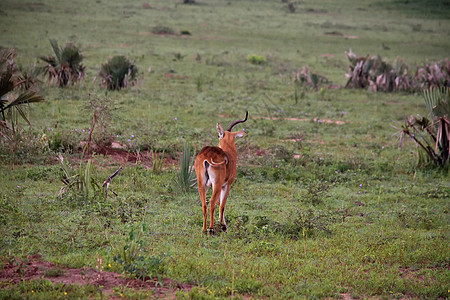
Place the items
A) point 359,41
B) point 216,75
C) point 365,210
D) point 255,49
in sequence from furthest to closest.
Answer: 1. point 359,41
2. point 255,49
3. point 216,75
4. point 365,210

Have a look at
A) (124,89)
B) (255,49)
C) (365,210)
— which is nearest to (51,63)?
(124,89)

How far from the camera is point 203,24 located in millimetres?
40219

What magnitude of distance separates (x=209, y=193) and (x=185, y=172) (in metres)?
0.84

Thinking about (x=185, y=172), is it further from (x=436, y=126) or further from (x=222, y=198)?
(x=436, y=126)

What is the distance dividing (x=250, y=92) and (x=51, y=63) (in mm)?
7026

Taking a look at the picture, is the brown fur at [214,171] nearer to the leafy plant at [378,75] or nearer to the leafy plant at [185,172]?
the leafy plant at [185,172]

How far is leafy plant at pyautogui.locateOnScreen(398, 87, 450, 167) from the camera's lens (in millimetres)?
10102

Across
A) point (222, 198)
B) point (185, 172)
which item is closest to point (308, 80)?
point (185, 172)

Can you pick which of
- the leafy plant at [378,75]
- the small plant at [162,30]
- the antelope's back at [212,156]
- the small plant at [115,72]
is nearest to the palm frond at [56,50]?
the small plant at [115,72]

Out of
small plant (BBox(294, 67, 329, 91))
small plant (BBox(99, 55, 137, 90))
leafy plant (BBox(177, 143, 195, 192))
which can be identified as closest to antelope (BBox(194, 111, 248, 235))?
leafy plant (BBox(177, 143, 195, 192))

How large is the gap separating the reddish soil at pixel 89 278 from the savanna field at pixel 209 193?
0.06ft

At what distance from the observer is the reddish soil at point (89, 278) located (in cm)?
480

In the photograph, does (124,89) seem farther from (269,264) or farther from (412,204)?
(269,264)

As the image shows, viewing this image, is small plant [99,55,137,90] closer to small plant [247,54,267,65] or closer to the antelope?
small plant [247,54,267,65]
